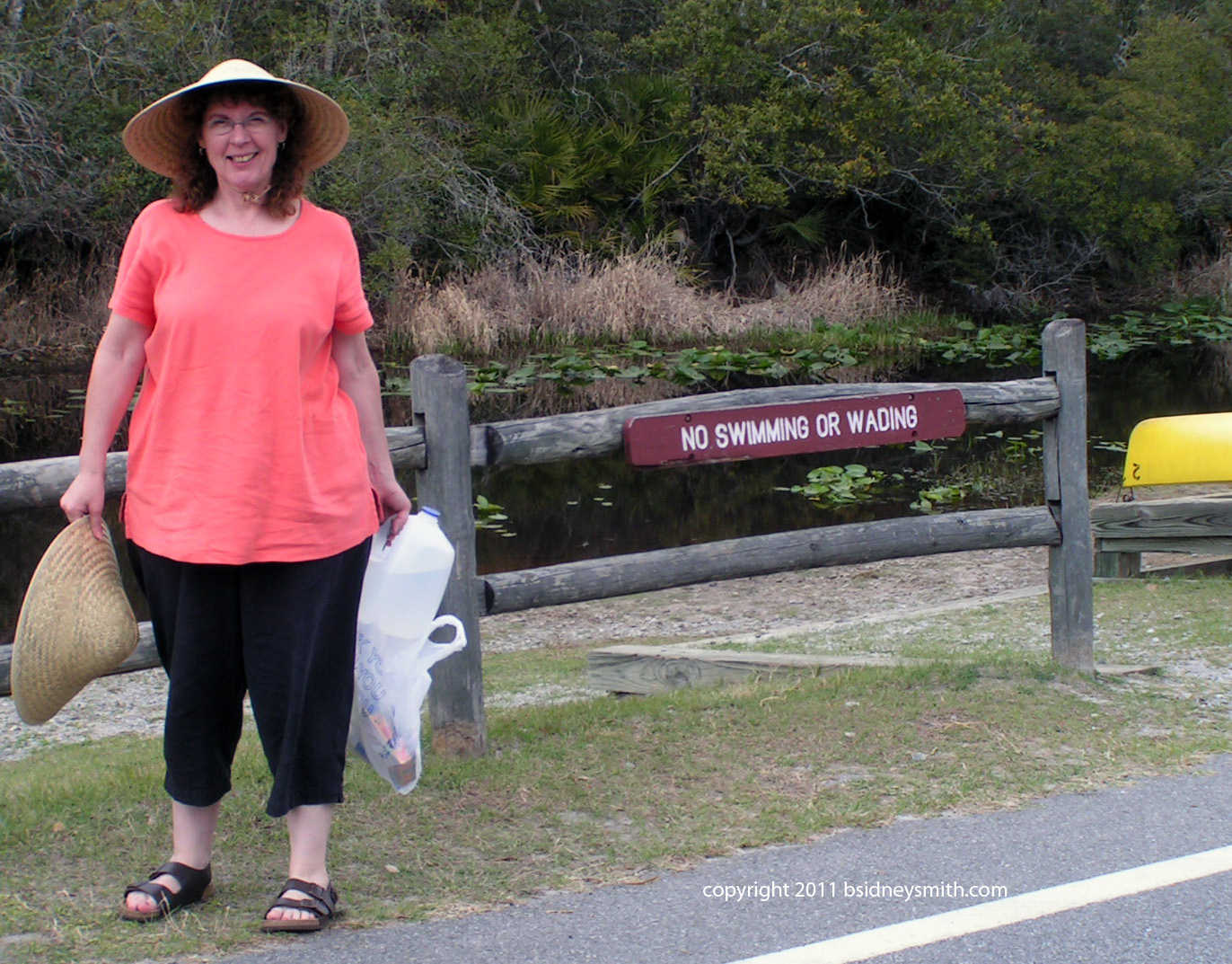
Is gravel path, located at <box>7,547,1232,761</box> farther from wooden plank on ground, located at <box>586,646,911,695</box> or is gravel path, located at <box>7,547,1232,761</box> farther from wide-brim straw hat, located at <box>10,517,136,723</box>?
wide-brim straw hat, located at <box>10,517,136,723</box>

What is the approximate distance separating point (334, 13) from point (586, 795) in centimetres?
2272

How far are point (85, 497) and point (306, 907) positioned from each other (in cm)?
113

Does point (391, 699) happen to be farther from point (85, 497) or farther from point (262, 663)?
point (85, 497)

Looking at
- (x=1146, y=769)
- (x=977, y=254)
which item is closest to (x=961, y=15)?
(x=977, y=254)

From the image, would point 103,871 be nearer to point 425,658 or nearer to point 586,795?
point 425,658

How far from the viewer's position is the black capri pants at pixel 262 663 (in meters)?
3.39

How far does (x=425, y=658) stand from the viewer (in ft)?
12.6

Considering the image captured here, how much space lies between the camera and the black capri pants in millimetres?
3393

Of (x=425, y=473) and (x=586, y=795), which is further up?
(x=425, y=473)

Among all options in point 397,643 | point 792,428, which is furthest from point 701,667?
point 397,643

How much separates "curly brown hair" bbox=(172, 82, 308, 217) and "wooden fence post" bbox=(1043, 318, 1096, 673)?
10.9 feet

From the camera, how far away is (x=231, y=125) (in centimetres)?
339

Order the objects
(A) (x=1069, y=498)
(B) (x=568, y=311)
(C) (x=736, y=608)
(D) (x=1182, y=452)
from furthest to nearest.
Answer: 1. (B) (x=568, y=311)
2. (C) (x=736, y=608)
3. (D) (x=1182, y=452)
4. (A) (x=1069, y=498)

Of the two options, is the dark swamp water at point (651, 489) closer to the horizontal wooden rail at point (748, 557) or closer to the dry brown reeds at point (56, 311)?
the dry brown reeds at point (56, 311)
